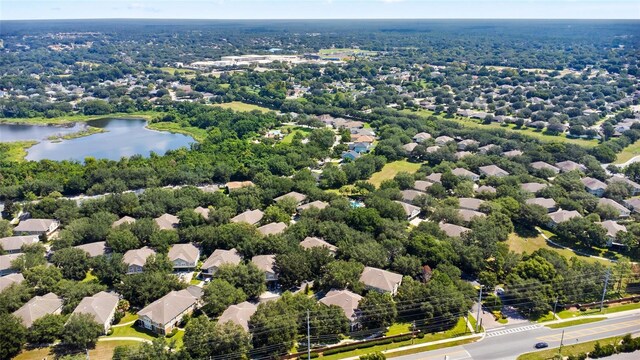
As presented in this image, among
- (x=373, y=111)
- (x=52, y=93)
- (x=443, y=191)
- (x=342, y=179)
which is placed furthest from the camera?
(x=52, y=93)

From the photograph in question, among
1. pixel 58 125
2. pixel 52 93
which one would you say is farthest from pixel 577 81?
pixel 52 93

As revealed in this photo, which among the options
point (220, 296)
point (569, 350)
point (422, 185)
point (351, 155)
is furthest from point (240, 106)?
point (569, 350)

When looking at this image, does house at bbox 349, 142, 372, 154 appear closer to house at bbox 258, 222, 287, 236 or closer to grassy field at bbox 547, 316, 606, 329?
house at bbox 258, 222, 287, 236

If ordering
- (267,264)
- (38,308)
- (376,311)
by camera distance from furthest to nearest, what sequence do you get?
(267,264) < (38,308) < (376,311)

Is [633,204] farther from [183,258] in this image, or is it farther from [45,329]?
[45,329]

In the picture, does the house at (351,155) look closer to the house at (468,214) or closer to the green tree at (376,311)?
the house at (468,214)

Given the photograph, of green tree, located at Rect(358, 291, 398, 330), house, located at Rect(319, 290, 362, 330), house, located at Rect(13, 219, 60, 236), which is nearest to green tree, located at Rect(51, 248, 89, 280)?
house, located at Rect(13, 219, 60, 236)

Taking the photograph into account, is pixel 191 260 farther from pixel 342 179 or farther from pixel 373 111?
pixel 373 111
